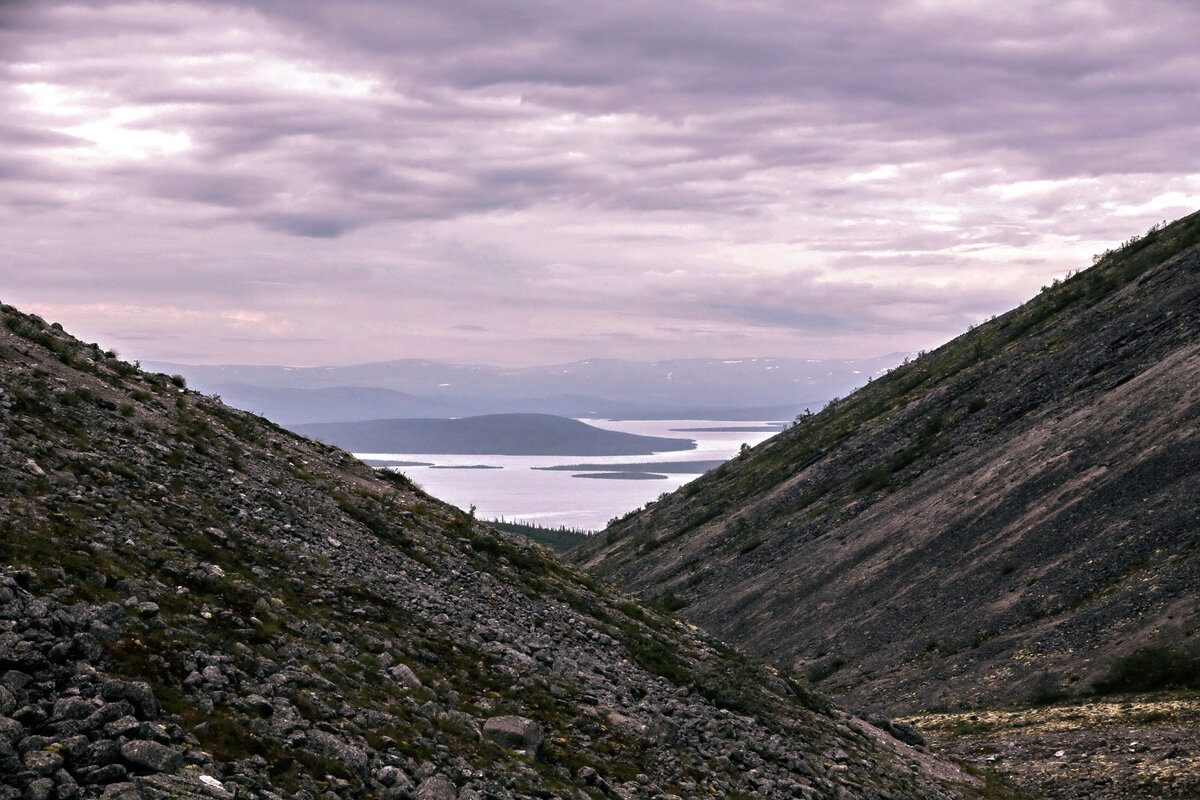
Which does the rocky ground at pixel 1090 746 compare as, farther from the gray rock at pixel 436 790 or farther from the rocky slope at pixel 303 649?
the gray rock at pixel 436 790

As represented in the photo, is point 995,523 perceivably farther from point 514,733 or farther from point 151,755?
point 151,755

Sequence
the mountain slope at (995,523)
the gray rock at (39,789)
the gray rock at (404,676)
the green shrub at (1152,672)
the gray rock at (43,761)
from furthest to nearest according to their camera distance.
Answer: the mountain slope at (995,523) < the green shrub at (1152,672) < the gray rock at (404,676) < the gray rock at (43,761) < the gray rock at (39,789)

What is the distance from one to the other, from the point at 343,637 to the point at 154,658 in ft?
18.2

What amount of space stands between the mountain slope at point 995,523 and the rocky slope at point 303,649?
16.2 meters

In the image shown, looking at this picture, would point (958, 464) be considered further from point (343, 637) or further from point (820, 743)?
point (343, 637)

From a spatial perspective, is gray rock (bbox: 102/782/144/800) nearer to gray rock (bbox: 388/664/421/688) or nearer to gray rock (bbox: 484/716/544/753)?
gray rock (bbox: 388/664/421/688)

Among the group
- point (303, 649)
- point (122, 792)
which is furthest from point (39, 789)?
point (303, 649)

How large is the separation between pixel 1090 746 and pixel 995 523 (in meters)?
25.4

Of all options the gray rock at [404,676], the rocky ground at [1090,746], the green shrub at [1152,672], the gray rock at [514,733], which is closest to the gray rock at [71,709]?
the gray rock at [404,676]

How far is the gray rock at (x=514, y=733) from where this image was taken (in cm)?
1762

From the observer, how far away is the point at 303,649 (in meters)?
17.3

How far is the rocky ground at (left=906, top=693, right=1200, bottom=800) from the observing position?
27.4 m

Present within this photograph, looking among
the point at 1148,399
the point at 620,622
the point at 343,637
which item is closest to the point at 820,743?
the point at 620,622

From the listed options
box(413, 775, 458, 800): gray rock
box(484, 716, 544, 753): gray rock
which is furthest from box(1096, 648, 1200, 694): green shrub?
box(413, 775, 458, 800): gray rock
